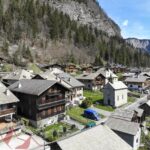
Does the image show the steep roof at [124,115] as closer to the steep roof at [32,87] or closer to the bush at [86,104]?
the steep roof at [32,87]

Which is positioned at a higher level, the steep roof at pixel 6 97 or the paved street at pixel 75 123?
the steep roof at pixel 6 97

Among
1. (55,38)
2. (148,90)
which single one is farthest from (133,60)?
(148,90)

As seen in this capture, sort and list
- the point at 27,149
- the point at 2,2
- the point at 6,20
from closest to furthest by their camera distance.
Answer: the point at 27,149 → the point at 6,20 → the point at 2,2

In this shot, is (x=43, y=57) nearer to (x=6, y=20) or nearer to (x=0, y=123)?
(x=6, y=20)

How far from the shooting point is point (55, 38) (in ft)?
456

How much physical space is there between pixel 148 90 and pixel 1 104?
64.2 meters

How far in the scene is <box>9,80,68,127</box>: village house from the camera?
4381cm

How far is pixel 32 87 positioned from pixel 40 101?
3.71 m

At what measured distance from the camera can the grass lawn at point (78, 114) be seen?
160 ft

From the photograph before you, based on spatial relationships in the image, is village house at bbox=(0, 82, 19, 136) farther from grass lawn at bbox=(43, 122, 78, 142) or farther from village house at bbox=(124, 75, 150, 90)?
village house at bbox=(124, 75, 150, 90)

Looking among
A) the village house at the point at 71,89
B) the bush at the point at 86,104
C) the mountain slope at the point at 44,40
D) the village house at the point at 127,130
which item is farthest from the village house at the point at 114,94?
the mountain slope at the point at 44,40

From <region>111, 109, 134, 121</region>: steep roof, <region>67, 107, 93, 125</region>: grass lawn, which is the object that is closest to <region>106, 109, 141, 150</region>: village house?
<region>111, 109, 134, 121</region>: steep roof

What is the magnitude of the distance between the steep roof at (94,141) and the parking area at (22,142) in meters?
9.03

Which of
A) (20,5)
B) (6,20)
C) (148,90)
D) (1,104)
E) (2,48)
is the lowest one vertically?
(148,90)
